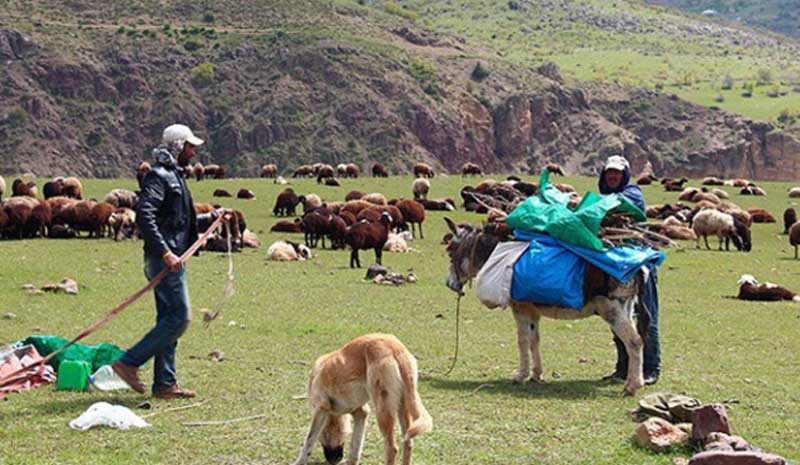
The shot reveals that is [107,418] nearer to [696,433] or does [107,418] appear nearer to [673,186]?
[696,433]

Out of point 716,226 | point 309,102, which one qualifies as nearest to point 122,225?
point 716,226

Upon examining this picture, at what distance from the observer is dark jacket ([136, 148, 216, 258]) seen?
10.6m

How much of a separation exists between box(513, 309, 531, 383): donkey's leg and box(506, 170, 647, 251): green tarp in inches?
40.7

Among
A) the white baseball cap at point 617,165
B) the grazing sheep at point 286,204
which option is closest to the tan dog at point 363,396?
the white baseball cap at point 617,165

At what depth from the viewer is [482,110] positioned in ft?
337

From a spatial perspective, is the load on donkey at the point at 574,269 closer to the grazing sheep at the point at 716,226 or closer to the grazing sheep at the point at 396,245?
the grazing sheep at the point at 396,245

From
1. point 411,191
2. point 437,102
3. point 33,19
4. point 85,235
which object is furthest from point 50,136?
point 85,235

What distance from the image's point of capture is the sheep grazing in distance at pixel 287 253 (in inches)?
1124

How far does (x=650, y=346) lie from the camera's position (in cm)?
1248

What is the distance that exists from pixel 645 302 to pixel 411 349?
348 cm

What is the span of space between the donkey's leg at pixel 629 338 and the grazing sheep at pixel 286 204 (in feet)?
99.4

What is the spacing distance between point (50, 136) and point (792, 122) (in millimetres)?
74322

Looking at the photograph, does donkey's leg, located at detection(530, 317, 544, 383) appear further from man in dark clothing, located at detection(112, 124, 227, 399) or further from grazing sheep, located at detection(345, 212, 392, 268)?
grazing sheep, located at detection(345, 212, 392, 268)

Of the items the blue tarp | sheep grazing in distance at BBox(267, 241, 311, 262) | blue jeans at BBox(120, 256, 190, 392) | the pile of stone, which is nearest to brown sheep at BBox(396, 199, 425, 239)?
sheep grazing in distance at BBox(267, 241, 311, 262)
